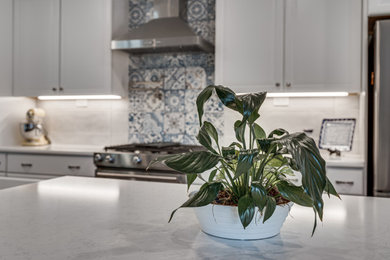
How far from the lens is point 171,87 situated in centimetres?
356

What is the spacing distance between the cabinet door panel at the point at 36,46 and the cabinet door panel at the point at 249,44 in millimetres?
1522

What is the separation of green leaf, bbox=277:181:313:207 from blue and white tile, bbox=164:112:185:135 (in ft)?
8.97

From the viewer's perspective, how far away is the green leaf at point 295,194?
778mm

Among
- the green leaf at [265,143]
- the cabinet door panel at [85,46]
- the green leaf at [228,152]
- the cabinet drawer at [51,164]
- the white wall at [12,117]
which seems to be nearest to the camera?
the green leaf at [265,143]

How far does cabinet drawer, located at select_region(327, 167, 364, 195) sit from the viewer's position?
8.36 feet

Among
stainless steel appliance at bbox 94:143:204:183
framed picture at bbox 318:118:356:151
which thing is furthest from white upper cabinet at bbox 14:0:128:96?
framed picture at bbox 318:118:356:151

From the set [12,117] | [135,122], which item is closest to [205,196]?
[135,122]

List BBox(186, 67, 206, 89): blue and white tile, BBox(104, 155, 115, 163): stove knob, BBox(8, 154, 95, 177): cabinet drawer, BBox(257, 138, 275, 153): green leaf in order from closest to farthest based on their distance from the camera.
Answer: BBox(257, 138, 275, 153): green leaf < BBox(104, 155, 115, 163): stove knob < BBox(8, 154, 95, 177): cabinet drawer < BBox(186, 67, 206, 89): blue and white tile

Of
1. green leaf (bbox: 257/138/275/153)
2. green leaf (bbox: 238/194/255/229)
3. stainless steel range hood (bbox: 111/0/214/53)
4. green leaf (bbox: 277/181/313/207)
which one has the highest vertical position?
stainless steel range hood (bbox: 111/0/214/53)

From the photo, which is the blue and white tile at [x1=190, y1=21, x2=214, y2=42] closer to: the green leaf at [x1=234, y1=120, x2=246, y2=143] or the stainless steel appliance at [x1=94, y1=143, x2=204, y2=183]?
the stainless steel appliance at [x1=94, y1=143, x2=204, y2=183]

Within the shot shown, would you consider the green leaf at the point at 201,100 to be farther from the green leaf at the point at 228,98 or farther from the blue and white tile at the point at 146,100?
the blue and white tile at the point at 146,100

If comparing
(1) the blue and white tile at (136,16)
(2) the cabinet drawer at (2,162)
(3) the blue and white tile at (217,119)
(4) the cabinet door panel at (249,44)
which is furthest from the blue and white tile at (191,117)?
(2) the cabinet drawer at (2,162)

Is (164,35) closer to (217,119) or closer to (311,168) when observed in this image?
(217,119)

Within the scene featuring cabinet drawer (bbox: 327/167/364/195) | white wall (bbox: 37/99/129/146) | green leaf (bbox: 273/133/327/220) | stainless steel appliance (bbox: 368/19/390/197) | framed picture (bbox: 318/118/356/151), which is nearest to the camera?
green leaf (bbox: 273/133/327/220)
